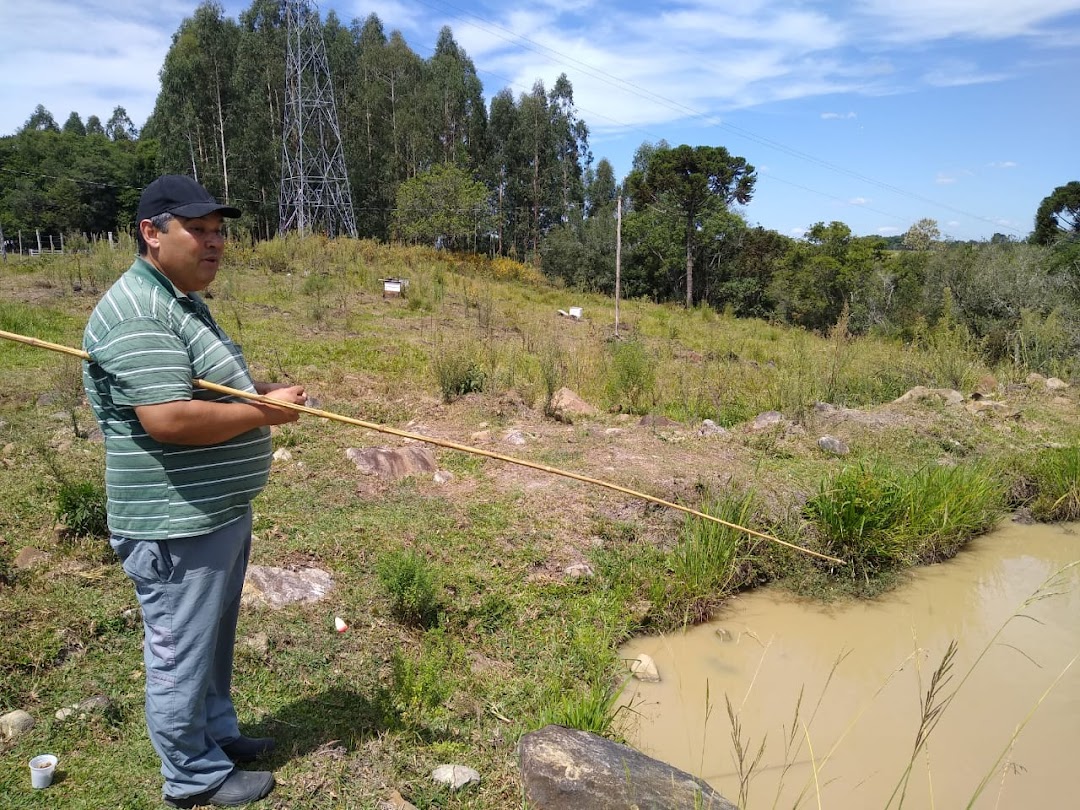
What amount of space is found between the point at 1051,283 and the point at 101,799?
14.0 meters

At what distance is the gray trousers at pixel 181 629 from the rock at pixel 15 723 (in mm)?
753

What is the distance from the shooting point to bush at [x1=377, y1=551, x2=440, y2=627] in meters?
3.15

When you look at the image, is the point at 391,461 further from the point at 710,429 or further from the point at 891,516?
the point at 891,516

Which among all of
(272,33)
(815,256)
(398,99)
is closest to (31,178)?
(272,33)

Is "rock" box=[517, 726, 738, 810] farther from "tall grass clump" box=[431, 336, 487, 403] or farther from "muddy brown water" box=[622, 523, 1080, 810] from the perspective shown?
"tall grass clump" box=[431, 336, 487, 403]

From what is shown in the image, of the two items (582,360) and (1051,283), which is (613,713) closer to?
(582,360)

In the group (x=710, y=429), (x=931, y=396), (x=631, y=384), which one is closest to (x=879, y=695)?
(x=710, y=429)

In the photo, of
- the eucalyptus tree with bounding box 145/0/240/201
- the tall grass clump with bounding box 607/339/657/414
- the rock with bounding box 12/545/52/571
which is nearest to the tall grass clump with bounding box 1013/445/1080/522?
the tall grass clump with bounding box 607/339/657/414

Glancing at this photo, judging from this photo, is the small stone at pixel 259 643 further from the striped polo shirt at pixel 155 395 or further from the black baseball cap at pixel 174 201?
the black baseball cap at pixel 174 201

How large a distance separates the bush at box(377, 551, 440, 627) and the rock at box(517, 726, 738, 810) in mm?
902

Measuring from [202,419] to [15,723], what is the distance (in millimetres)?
1524

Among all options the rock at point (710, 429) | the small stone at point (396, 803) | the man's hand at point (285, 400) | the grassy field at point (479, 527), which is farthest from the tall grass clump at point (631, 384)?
the man's hand at point (285, 400)

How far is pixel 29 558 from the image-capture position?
3.21 meters

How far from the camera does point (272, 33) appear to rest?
95.3ft
